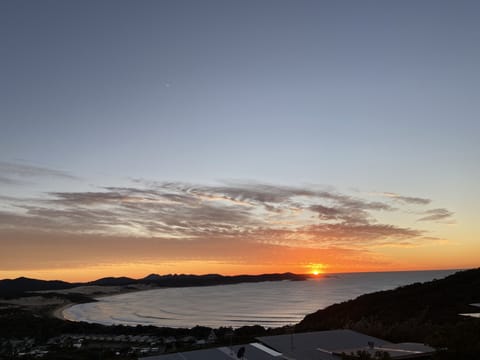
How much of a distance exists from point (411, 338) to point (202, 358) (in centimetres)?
1244

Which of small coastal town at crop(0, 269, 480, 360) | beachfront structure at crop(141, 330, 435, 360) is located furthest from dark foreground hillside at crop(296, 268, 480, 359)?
beachfront structure at crop(141, 330, 435, 360)

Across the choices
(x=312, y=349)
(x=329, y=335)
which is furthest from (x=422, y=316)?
(x=312, y=349)

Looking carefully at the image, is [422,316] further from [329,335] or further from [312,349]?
[312,349]

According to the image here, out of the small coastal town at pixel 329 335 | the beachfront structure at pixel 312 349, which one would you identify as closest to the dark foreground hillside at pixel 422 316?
the small coastal town at pixel 329 335

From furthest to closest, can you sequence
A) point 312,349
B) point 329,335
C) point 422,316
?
point 422,316, point 329,335, point 312,349

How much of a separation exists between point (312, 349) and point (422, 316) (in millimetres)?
17555

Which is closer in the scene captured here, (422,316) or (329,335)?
(329,335)

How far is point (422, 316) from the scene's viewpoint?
32031 mm

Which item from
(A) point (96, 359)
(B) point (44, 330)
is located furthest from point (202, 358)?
(B) point (44, 330)

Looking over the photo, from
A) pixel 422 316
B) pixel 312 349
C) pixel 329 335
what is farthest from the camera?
pixel 422 316

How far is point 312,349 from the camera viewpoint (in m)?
17.8

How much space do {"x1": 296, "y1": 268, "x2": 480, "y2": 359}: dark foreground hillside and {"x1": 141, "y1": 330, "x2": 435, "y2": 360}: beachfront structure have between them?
107 centimetres

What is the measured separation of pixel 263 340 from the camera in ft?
68.2

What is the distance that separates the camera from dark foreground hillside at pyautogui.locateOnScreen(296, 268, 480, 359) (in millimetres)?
13039
